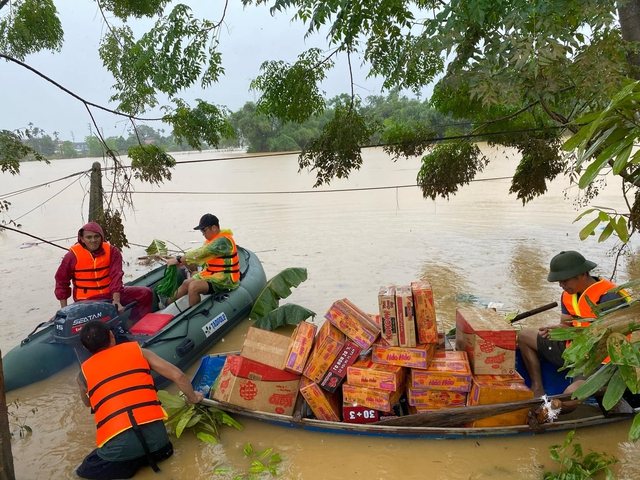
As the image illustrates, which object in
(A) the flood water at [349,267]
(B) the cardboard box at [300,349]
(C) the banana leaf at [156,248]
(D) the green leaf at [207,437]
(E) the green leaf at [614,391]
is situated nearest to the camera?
(E) the green leaf at [614,391]

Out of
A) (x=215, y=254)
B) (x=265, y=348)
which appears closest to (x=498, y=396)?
(x=265, y=348)

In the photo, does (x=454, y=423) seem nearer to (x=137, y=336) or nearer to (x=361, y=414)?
(x=361, y=414)

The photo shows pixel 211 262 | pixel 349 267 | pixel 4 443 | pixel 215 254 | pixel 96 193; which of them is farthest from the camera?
pixel 349 267

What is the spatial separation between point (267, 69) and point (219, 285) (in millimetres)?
3186

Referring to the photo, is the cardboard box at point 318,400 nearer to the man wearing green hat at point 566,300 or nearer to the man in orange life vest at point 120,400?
the man in orange life vest at point 120,400

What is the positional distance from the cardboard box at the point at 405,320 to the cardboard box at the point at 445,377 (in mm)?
252

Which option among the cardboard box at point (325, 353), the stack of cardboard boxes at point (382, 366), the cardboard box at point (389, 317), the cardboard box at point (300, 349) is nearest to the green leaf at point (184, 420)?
the stack of cardboard boxes at point (382, 366)

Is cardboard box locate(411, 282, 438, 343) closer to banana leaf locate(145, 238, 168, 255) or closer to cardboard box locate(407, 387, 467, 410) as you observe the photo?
cardboard box locate(407, 387, 467, 410)

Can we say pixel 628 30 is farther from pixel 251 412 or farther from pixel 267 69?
pixel 251 412

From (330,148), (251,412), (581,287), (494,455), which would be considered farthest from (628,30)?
(251,412)

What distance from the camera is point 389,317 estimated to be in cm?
388

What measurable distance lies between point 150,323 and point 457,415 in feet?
13.1

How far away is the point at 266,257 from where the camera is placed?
11.3m

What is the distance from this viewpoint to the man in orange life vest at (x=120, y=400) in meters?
3.52
